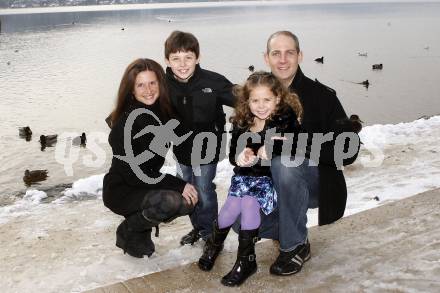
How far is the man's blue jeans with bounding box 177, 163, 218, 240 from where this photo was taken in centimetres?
464

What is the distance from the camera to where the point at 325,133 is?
397 cm

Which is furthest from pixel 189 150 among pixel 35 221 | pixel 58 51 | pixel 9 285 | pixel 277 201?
pixel 58 51

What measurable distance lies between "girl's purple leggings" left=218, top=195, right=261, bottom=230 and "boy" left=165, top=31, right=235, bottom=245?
85 centimetres

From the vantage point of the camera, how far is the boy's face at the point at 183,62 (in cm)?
438

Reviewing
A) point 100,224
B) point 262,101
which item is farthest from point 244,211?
point 100,224

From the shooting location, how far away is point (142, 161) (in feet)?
13.3

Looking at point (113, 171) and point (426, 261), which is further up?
point (113, 171)

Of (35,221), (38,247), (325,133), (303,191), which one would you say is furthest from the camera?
(35,221)

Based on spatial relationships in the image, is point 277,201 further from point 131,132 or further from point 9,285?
point 9,285

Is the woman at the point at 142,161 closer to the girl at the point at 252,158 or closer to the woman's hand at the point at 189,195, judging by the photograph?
the woman's hand at the point at 189,195

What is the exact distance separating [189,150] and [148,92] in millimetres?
730

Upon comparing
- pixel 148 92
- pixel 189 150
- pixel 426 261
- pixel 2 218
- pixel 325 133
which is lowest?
pixel 2 218

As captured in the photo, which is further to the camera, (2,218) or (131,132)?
(2,218)

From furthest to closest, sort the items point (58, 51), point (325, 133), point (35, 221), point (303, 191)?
1. point (58, 51)
2. point (35, 221)
3. point (325, 133)
4. point (303, 191)
